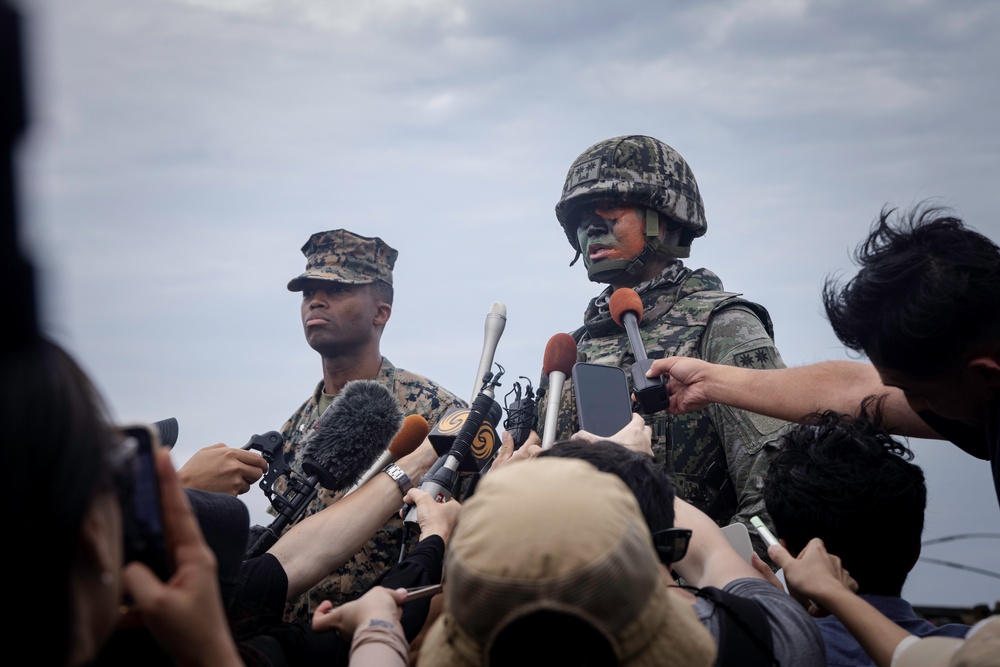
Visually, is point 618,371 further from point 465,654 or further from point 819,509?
point 465,654

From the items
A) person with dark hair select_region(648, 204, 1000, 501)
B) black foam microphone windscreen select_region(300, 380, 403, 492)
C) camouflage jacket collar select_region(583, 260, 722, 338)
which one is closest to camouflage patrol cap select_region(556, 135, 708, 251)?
camouflage jacket collar select_region(583, 260, 722, 338)

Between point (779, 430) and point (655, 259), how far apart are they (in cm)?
143

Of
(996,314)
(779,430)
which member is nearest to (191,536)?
(996,314)

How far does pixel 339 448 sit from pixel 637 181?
218 centimetres

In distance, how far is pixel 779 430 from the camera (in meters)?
4.01

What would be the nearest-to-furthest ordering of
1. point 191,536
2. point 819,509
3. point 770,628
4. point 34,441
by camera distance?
point 34,441, point 191,536, point 770,628, point 819,509

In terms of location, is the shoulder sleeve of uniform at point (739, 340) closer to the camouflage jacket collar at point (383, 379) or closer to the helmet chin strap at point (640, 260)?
the helmet chin strap at point (640, 260)

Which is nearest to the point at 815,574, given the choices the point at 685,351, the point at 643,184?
the point at 685,351

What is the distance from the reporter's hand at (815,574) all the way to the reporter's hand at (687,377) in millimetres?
1086

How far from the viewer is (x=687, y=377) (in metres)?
3.71

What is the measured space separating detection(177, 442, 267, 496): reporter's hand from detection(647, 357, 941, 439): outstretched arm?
1.68m

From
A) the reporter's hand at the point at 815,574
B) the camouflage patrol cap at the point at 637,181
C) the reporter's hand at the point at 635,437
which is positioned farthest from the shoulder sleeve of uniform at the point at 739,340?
the reporter's hand at the point at 815,574

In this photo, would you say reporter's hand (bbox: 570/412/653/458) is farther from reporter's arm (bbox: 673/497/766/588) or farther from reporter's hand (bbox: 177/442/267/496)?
reporter's hand (bbox: 177/442/267/496)

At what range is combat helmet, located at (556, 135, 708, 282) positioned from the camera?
197 inches
